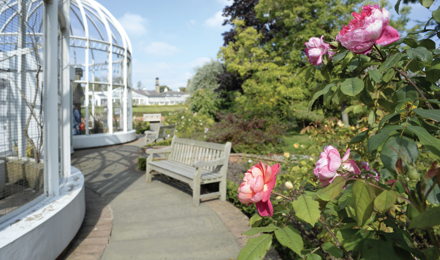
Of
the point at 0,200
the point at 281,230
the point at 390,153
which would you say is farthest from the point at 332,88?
the point at 0,200

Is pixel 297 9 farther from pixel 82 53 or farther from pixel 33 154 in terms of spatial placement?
pixel 33 154

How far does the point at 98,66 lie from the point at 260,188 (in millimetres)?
12394

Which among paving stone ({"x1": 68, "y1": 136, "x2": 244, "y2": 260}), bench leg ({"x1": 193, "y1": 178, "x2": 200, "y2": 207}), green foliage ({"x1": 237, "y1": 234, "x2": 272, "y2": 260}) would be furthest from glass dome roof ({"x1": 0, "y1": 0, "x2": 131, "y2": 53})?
green foliage ({"x1": 237, "y1": 234, "x2": 272, "y2": 260})

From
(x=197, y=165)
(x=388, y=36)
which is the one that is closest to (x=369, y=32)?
(x=388, y=36)

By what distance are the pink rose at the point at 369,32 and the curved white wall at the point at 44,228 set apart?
245 centimetres

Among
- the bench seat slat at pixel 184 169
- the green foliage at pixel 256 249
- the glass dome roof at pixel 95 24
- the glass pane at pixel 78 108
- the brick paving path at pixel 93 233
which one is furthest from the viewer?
the glass dome roof at pixel 95 24

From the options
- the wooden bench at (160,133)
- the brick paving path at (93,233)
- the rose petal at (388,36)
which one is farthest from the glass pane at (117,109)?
the rose petal at (388,36)

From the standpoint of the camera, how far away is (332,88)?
43.3 inches

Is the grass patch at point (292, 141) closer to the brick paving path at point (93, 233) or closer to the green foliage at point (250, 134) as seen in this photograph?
the green foliage at point (250, 134)

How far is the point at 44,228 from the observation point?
242cm

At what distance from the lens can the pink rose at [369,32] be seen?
879 mm

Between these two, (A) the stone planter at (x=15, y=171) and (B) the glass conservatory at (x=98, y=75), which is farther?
(B) the glass conservatory at (x=98, y=75)

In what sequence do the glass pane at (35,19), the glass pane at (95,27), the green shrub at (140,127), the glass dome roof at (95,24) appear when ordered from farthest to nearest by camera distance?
the green shrub at (140,127), the glass pane at (95,27), the glass dome roof at (95,24), the glass pane at (35,19)

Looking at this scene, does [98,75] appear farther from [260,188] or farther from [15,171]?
[260,188]
